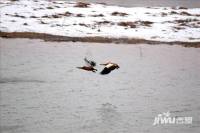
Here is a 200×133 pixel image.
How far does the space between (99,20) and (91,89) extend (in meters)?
5.52

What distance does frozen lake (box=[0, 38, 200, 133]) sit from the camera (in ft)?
17.5

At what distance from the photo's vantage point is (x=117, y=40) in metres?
10.0

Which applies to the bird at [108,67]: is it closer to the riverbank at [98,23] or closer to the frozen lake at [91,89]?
the frozen lake at [91,89]

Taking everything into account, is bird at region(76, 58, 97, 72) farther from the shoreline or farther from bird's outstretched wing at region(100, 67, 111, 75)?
the shoreline

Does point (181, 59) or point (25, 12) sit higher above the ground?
point (25, 12)

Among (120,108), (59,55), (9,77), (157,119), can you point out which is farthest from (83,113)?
(59,55)

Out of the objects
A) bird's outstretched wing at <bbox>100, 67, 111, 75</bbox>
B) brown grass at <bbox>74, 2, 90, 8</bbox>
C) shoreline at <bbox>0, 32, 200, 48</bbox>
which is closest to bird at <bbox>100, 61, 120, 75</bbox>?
bird's outstretched wing at <bbox>100, 67, 111, 75</bbox>

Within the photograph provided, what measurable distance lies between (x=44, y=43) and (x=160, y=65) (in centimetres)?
300

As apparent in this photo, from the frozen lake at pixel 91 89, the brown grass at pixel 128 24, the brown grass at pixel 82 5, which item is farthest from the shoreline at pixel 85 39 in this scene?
the brown grass at pixel 82 5

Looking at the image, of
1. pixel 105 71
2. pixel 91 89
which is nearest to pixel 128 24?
pixel 105 71

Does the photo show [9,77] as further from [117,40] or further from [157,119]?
[117,40]

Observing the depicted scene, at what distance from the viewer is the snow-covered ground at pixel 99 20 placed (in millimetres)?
10555

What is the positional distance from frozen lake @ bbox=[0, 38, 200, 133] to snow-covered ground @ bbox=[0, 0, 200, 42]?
4.75 ft

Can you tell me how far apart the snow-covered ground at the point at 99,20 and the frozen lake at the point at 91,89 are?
1449 mm
